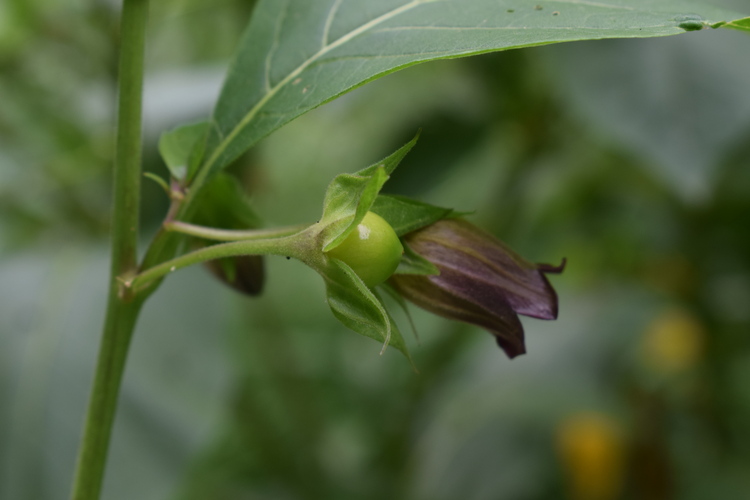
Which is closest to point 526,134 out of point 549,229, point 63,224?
point 549,229

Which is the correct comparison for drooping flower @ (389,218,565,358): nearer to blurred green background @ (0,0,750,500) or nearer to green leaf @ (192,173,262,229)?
green leaf @ (192,173,262,229)

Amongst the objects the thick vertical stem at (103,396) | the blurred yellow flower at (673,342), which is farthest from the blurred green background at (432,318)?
the thick vertical stem at (103,396)

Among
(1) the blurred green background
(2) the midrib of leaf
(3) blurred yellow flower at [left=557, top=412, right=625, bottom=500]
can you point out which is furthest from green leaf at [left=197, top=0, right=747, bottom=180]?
(3) blurred yellow flower at [left=557, top=412, right=625, bottom=500]

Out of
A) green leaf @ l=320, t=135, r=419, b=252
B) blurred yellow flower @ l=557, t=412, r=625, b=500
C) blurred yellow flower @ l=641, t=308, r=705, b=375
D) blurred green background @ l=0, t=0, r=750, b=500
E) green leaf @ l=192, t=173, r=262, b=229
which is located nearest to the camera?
green leaf @ l=320, t=135, r=419, b=252

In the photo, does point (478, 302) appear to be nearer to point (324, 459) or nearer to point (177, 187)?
point (177, 187)

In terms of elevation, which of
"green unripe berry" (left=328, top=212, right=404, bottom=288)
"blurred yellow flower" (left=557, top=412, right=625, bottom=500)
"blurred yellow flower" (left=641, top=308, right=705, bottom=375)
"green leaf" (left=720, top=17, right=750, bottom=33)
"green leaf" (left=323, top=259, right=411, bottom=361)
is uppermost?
"green leaf" (left=720, top=17, right=750, bottom=33)

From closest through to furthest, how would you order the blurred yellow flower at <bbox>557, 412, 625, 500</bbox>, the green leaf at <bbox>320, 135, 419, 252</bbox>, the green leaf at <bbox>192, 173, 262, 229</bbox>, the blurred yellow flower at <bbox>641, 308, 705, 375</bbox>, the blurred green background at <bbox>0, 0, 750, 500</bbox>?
the green leaf at <bbox>320, 135, 419, 252</bbox> → the green leaf at <bbox>192, 173, 262, 229</bbox> → the blurred green background at <bbox>0, 0, 750, 500</bbox> → the blurred yellow flower at <bbox>557, 412, 625, 500</bbox> → the blurred yellow flower at <bbox>641, 308, 705, 375</bbox>

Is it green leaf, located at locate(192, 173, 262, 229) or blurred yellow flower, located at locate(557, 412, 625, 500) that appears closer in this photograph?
green leaf, located at locate(192, 173, 262, 229)
